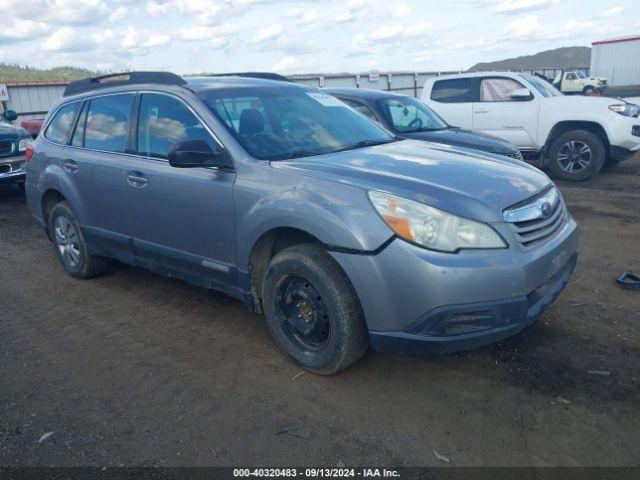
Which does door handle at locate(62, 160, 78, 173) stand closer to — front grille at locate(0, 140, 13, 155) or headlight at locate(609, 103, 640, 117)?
front grille at locate(0, 140, 13, 155)

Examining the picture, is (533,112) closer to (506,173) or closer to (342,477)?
(506,173)

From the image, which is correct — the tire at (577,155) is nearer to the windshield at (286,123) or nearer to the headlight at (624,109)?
the headlight at (624,109)

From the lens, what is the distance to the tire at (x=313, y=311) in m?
3.10

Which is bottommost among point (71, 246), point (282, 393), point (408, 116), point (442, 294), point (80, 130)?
point (282, 393)

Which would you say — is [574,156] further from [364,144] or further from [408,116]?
[364,144]

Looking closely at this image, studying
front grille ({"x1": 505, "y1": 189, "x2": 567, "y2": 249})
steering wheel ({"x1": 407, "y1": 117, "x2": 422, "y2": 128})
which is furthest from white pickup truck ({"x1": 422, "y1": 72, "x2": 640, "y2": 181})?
front grille ({"x1": 505, "y1": 189, "x2": 567, "y2": 249})

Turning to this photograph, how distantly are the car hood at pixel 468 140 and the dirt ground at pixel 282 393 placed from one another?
291cm

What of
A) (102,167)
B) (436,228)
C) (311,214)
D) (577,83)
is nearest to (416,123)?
(102,167)

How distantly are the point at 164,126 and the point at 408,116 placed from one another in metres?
4.92

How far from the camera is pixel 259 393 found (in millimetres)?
3277

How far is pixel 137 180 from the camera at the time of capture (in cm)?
425

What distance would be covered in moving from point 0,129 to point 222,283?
8253mm

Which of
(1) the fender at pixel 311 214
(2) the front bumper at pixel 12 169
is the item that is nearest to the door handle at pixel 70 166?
(1) the fender at pixel 311 214

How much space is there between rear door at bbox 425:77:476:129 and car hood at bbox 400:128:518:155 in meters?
2.66
